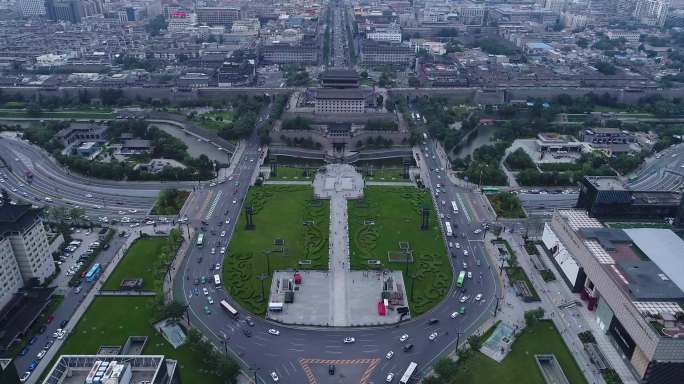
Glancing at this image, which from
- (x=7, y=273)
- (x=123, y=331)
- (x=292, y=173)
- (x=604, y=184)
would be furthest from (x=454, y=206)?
(x=7, y=273)

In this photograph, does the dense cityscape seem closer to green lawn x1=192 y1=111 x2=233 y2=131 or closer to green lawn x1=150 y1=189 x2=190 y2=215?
green lawn x1=150 y1=189 x2=190 y2=215

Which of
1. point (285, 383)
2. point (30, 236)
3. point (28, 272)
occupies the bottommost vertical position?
point (285, 383)

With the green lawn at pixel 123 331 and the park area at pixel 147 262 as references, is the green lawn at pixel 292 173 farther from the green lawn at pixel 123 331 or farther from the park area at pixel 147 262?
the green lawn at pixel 123 331

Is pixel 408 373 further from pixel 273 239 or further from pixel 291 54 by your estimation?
pixel 291 54

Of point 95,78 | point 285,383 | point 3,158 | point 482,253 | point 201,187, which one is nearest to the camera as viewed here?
point 285,383

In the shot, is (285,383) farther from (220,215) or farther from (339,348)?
(220,215)

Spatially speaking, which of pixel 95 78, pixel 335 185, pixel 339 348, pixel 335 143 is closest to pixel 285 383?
pixel 339 348
